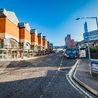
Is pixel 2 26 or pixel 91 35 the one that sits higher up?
pixel 2 26

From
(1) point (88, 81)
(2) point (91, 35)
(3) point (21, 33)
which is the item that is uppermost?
(3) point (21, 33)

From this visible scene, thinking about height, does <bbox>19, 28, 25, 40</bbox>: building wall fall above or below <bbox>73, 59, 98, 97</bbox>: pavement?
above

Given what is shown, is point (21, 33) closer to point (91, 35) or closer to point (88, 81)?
point (91, 35)

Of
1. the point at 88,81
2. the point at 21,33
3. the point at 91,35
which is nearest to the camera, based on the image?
the point at 88,81

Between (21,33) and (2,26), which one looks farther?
(21,33)

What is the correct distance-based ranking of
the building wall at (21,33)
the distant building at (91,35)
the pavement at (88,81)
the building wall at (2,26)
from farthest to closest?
the building wall at (21,33)
the building wall at (2,26)
the distant building at (91,35)
the pavement at (88,81)

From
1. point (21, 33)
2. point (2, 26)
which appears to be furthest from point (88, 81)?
point (21, 33)

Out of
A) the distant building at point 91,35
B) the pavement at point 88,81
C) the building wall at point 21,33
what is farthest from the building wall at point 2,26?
the distant building at point 91,35

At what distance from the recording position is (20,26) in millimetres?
50375

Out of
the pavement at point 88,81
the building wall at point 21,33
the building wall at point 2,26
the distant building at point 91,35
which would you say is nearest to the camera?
the pavement at point 88,81

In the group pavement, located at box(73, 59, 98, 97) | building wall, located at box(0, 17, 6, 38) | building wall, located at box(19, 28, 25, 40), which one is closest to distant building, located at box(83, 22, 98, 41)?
pavement, located at box(73, 59, 98, 97)

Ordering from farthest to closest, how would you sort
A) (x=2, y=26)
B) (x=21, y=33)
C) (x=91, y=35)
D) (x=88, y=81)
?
(x=21, y=33)
(x=2, y=26)
(x=91, y=35)
(x=88, y=81)

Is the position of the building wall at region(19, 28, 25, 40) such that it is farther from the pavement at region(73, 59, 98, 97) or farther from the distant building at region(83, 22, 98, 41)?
the distant building at region(83, 22, 98, 41)

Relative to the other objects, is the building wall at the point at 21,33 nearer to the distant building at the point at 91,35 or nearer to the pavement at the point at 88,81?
the pavement at the point at 88,81
